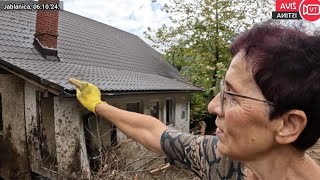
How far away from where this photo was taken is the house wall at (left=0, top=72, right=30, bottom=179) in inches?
283

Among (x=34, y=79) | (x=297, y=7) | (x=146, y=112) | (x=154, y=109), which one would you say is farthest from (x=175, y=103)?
(x=34, y=79)

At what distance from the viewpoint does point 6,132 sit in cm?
739

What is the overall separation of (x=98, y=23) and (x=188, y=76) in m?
7.07

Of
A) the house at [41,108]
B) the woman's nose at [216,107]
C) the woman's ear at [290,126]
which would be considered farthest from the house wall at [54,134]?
the woman's ear at [290,126]

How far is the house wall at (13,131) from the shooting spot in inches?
283

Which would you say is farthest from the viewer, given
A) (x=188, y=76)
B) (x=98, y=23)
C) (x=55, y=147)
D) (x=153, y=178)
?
(x=188, y=76)

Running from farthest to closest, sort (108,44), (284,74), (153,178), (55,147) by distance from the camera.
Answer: (108,44)
(153,178)
(55,147)
(284,74)

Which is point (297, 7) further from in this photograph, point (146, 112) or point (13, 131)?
point (13, 131)

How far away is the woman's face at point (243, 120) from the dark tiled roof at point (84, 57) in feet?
15.4

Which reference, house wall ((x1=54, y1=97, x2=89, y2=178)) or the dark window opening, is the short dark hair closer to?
house wall ((x1=54, y1=97, x2=89, y2=178))

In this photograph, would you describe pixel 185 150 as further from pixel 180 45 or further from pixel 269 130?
pixel 180 45

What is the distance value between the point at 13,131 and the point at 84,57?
194 inches

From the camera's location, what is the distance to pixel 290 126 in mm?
1268

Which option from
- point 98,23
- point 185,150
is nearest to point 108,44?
point 98,23
